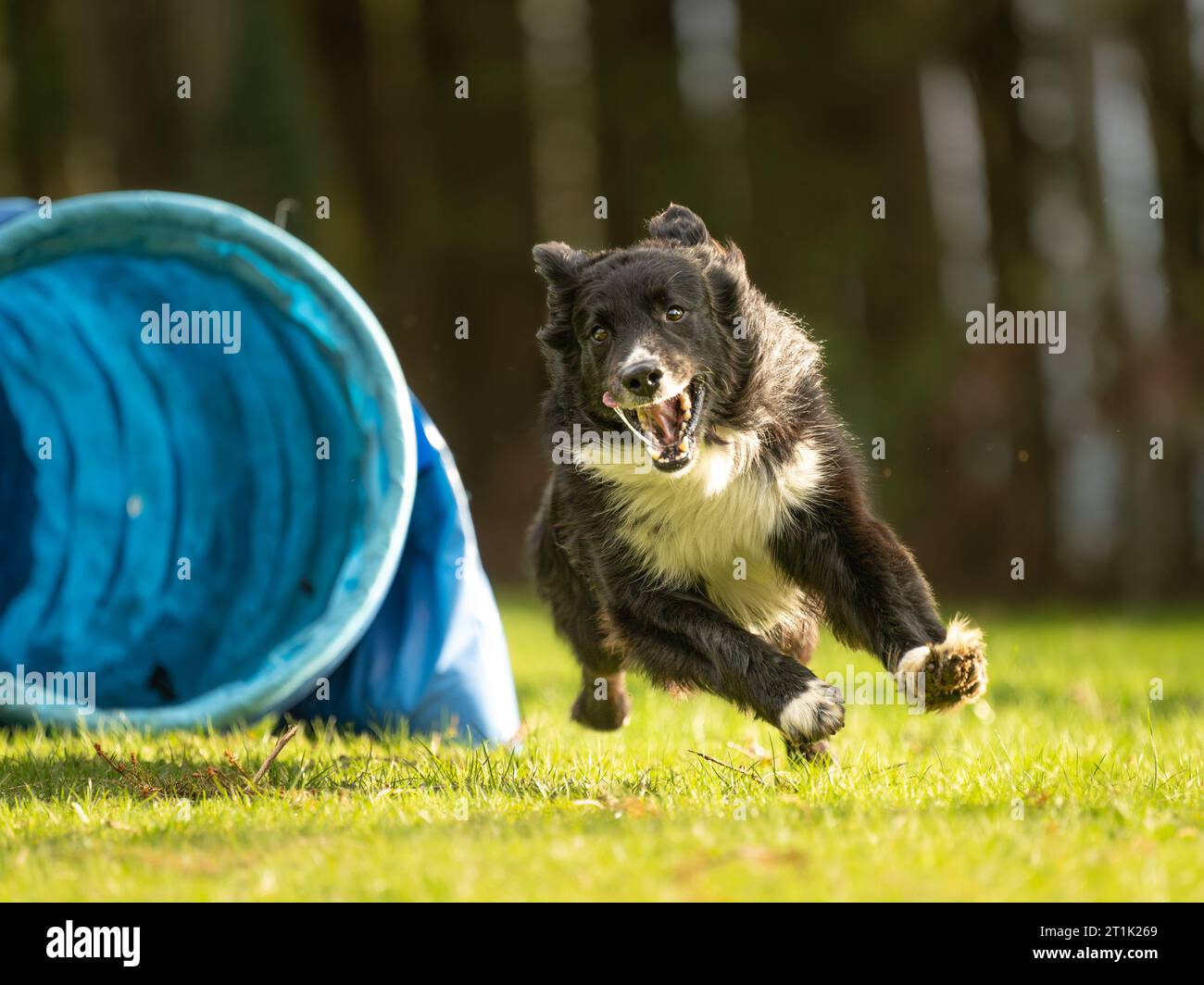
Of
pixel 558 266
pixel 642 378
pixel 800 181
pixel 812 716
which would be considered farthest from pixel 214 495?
pixel 800 181

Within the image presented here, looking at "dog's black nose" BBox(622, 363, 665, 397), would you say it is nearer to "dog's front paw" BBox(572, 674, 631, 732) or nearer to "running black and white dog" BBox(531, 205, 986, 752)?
"running black and white dog" BBox(531, 205, 986, 752)

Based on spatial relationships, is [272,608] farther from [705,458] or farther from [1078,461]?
[1078,461]

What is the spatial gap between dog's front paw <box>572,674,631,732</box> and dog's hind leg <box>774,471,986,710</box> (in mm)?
1223

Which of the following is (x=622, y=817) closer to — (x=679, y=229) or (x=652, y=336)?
(x=652, y=336)

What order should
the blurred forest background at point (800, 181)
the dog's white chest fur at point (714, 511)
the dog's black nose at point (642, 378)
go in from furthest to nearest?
the blurred forest background at point (800, 181) < the dog's white chest fur at point (714, 511) < the dog's black nose at point (642, 378)

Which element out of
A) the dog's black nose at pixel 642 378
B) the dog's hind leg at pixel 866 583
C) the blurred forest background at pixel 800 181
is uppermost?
the blurred forest background at pixel 800 181

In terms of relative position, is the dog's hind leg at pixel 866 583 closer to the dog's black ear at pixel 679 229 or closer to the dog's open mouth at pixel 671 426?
the dog's open mouth at pixel 671 426

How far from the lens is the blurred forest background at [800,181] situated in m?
15.8

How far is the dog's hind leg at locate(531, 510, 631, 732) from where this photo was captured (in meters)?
5.79

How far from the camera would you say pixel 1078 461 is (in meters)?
16.8

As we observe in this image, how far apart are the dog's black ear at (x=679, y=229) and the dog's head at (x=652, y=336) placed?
0.07m

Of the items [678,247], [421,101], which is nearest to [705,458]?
[678,247]

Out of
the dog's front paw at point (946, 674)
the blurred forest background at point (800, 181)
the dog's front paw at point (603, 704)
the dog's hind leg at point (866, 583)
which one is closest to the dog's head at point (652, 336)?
the dog's hind leg at point (866, 583)

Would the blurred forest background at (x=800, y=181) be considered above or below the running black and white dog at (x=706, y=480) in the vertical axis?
above
